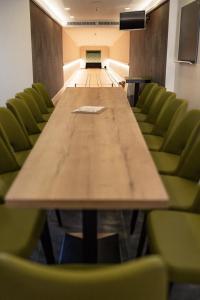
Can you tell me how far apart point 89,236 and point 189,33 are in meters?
3.57

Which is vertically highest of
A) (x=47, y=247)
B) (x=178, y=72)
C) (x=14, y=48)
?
(x=14, y=48)

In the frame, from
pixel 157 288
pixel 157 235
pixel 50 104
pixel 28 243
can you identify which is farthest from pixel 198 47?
pixel 157 288

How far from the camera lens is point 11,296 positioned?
2.77ft

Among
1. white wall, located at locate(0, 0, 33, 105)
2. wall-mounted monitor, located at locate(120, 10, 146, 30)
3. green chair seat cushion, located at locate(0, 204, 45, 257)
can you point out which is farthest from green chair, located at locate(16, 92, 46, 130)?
wall-mounted monitor, located at locate(120, 10, 146, 30)

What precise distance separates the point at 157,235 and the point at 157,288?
0.84m

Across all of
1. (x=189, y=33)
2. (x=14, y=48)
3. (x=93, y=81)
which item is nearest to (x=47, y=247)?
(x=189, y=33)

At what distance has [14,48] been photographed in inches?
238

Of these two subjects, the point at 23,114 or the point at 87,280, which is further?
the point at 23,114

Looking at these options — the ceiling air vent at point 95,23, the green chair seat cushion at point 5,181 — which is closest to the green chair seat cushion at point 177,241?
the green chair seat cushion at point 5,181

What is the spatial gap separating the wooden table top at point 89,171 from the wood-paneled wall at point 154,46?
399 cm

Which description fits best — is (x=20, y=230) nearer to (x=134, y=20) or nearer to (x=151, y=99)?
(x=151, y=99)

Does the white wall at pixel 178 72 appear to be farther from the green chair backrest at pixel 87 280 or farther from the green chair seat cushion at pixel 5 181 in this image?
the green chair backrest at pixel 87 280

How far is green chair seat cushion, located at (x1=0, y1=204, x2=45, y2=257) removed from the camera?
154 cm

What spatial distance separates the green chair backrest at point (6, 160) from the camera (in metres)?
2.19
